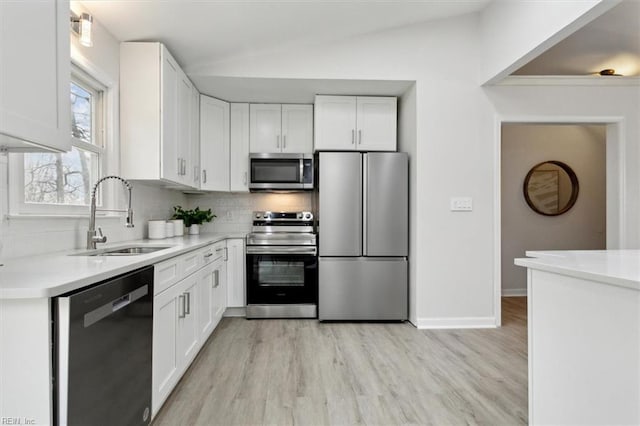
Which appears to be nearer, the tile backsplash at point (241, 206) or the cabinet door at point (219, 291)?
the cabinet door at point (219, 291)

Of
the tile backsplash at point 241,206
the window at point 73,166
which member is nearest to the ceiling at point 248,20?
the window at point 73,166

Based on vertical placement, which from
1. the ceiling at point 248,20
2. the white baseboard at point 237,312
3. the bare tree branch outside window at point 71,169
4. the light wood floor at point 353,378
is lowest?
the light wood floor at point 353,378

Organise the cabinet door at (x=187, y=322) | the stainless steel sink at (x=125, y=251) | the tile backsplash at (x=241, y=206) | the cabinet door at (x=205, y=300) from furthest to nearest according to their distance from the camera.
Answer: the tile backsplash at (x=241, y=206) → the cabinet door at (x=205, y=300) → the cabinet door at (x=187, y=322) → the stainless steel sink at (x=125, y=251)

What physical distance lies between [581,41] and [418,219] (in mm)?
2154

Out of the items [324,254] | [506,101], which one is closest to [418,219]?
[324,254]

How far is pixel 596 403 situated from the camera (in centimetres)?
120

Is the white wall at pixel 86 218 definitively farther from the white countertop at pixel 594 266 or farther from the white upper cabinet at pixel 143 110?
the white countertop at pixel 594 266

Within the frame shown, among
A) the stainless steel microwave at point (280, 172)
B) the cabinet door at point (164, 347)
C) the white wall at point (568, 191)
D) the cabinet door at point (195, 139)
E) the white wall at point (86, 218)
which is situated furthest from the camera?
the white wall at point (568, 191)

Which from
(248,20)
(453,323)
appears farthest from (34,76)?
(453,323)

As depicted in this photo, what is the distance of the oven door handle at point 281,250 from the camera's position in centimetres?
348

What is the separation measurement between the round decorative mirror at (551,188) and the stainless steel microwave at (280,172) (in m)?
2.88

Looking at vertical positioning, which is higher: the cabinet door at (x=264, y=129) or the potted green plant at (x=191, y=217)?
the cabinet door at (x=264, y=129)

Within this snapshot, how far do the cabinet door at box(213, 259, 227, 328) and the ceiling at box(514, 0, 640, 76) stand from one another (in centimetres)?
367

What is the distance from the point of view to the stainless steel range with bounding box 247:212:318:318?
350 centimetres
